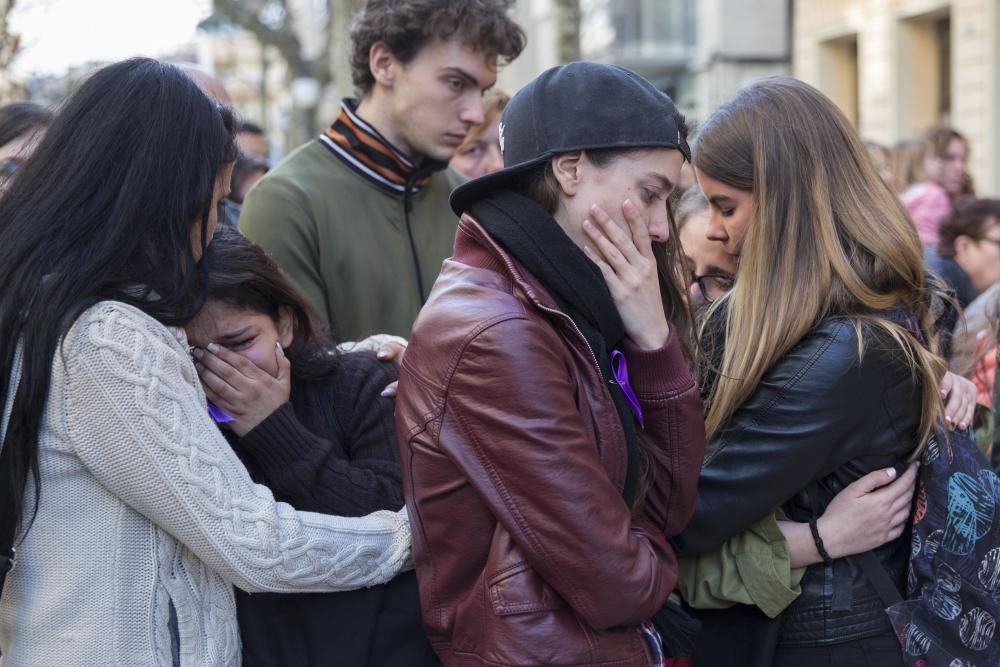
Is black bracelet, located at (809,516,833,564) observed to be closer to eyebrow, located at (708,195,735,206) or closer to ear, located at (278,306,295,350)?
eyebrow, located at (708,195,735,206)

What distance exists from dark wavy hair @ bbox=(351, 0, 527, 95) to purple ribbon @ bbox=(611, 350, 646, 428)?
5.97ft

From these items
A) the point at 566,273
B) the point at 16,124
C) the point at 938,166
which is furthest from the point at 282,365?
the point at 938,166

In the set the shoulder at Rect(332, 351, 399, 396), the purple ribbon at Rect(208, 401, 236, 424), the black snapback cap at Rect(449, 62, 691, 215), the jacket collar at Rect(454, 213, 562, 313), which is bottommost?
the shoulder at Rect(332, 351, 399, 396)

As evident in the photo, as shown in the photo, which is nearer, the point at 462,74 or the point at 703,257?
the point at 703,257

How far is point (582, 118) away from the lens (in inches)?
76.2

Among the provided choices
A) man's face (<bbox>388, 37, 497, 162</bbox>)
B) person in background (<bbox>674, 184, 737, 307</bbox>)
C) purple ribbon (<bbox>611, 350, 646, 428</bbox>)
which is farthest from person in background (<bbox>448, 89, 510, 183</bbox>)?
purple ribbon (<bbox>611, 350, 646, 428</bbox>)

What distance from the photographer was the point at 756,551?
239 cm

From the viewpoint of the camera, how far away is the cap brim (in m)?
1.96

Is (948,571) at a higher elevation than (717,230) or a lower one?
lower

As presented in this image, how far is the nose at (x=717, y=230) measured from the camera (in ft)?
8.77

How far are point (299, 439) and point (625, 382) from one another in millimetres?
701

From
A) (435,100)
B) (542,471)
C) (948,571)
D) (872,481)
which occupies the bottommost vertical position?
(948,571)

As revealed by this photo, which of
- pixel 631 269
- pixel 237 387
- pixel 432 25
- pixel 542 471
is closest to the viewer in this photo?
pixel 542 471

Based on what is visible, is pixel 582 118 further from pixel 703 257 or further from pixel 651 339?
pixel 703 257
